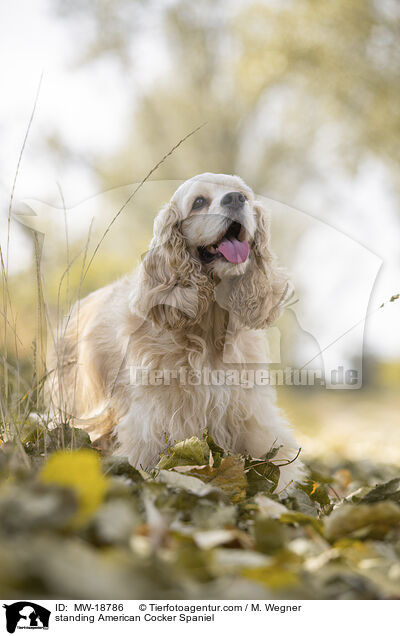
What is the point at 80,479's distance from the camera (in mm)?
817

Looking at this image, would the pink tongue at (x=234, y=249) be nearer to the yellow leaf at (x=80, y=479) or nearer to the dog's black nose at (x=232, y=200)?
the dog's black nose at (x=232, y=200)

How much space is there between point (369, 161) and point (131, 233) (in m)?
7.91

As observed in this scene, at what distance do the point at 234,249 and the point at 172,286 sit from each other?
29cm

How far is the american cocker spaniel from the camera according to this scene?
2.33 metres

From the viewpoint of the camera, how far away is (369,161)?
951 centimetres

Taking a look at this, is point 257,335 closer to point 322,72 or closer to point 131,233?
point 131,233

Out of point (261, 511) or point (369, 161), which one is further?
point (369, 161)

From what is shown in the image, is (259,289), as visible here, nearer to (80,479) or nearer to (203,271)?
(203,271)

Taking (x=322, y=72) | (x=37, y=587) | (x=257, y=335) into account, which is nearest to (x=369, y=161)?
(x=322, y=72)

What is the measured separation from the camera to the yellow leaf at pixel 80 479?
792 mm

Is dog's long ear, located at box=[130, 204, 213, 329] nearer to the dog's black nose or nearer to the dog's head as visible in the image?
the dog's head

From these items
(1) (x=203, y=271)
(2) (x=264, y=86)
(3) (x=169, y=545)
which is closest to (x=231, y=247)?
(1) (x=203, y=271)
